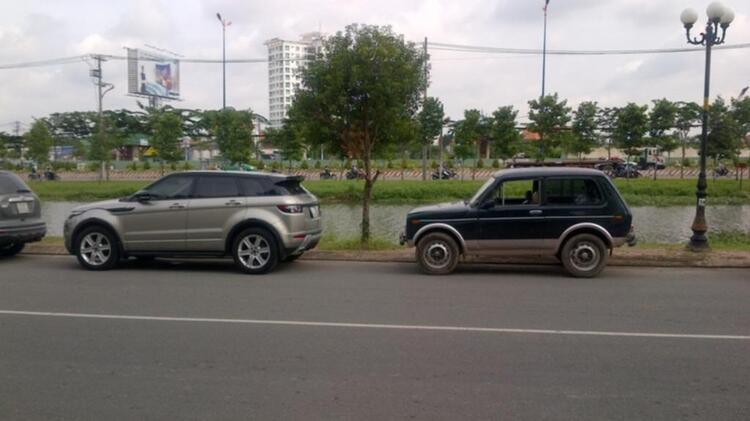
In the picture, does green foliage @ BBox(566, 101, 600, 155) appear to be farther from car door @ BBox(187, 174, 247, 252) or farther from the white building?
the white building

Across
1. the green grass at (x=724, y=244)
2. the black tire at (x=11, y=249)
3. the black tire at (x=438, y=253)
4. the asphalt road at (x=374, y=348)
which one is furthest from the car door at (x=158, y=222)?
the green grass at (x=724, y=244)

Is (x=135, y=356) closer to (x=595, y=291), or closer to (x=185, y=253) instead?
(x=185, y=253)

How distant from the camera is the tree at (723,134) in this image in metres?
35.5

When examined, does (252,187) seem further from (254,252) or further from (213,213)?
(254,252)

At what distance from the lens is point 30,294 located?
342 inches

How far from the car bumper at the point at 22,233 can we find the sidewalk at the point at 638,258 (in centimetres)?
513

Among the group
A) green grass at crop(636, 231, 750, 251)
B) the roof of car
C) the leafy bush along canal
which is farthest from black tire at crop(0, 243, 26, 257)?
green grass at crop(636, 231, 750, 251)

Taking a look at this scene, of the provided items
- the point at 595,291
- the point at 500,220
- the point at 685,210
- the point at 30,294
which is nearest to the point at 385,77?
the point at 500,220

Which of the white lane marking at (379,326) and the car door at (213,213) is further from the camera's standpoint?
the car door at (213,213)

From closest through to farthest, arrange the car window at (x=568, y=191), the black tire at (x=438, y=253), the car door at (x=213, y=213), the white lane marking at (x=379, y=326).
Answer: the white lane marking at (x=379, y=326)
the car window at (x=568, y=191)
the black tire at (x=438, y=253)
the car door at (x=213, y=213)

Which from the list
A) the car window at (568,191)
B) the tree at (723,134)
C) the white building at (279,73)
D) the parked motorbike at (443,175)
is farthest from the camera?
the white building at (279,73)

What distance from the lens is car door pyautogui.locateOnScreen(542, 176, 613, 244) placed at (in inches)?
395

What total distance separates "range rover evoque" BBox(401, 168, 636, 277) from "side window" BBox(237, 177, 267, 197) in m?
2.54

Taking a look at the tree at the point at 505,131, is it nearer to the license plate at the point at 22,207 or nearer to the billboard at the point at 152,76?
the license plate at the point at 22,207
